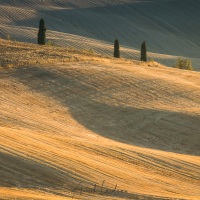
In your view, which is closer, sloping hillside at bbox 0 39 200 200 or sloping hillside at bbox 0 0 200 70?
sloping hillside at bbox 0 39 200 200

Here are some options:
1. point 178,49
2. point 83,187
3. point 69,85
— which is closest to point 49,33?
point 178,49

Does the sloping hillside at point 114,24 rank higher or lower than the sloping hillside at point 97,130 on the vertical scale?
higher

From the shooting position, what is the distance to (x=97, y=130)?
29.5 metres

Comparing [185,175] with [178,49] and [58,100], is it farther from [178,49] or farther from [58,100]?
[178,49]

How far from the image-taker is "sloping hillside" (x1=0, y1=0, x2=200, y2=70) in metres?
79.1

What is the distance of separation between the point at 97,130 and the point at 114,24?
71.8m

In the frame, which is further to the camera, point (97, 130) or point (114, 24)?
point (114, 24)

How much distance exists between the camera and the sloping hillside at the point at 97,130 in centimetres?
1902

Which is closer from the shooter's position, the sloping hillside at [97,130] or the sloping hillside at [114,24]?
the sloping hillside at [97,130]

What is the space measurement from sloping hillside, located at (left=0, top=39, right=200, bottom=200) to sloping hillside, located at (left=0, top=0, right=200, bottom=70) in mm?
31467

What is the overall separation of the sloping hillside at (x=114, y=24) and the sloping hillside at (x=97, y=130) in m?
31.5

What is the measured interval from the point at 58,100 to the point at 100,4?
83.4 m

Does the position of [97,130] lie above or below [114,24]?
below

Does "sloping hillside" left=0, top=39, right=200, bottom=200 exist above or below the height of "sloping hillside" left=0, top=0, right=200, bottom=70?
below
